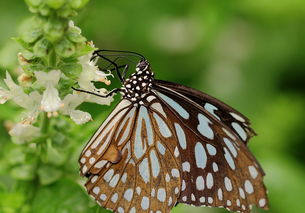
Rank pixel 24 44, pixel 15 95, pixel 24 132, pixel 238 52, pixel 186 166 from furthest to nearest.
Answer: pixel 238 52, pixel 186 166, pixel 24 132, pixel 15 95, pixel 24 44

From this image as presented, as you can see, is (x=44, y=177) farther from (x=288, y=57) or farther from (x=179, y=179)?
(x=288, y=57)

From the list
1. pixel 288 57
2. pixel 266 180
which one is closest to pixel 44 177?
pixel 266 180

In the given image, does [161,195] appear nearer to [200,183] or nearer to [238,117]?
[200,183]

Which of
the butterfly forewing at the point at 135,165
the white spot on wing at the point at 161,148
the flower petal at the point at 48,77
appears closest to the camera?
the flower petal at the point at 48,77

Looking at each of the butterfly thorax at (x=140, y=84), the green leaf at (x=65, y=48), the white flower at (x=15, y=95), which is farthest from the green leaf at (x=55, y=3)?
the butterfly thorax at (x=140, y=84)

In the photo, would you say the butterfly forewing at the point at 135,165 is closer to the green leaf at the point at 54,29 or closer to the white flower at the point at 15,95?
the white flower at the point at 15,95

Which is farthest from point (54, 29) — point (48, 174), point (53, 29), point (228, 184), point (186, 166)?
point (228, 184)
